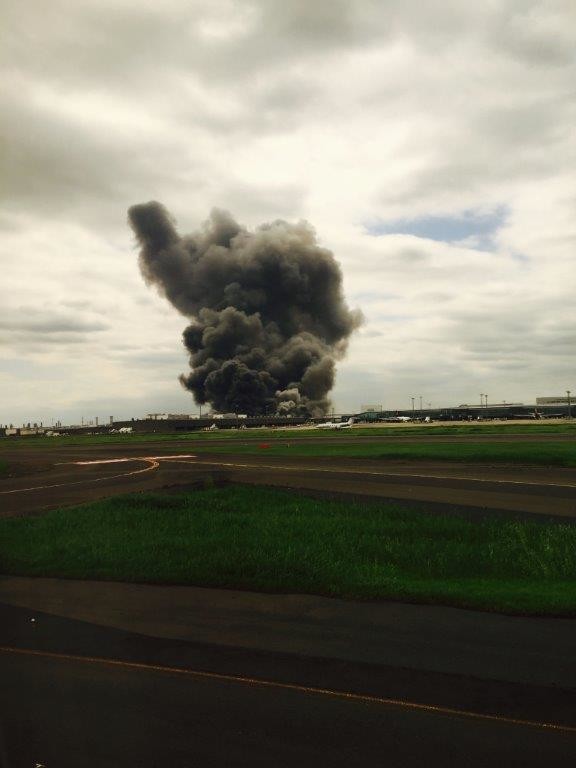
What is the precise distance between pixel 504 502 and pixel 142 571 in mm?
16842

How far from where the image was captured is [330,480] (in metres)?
36.3

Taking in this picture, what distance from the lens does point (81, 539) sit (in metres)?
20.1

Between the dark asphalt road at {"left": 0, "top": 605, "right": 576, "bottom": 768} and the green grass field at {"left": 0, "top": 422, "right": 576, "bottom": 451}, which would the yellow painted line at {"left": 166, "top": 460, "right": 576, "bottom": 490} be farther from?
the green grass field at {"left": 0, "top": 422, "right": 576, "bottom": 451}

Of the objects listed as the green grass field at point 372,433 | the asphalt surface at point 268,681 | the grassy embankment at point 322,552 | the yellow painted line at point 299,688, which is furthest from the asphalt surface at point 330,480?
the green grass field at point 372,433

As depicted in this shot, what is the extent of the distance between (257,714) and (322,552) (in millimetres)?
9612

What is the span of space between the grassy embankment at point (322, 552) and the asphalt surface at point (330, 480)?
4.70 metres

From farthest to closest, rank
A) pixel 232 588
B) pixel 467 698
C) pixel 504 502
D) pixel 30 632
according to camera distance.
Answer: pixel 504 502
pixel 232 588
pixel 30 632
pixel 467 698

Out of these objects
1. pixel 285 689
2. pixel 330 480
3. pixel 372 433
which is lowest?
pixel 285 689

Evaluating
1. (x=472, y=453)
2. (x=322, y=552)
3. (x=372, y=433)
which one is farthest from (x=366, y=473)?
(x=372, y=433)

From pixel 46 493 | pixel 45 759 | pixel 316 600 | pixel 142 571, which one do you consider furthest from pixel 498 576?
pixel 46 493

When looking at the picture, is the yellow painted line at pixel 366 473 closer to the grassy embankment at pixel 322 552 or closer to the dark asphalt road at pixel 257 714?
the grassy embankment at pixel 322 552

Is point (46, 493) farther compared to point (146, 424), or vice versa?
point (146, 424)

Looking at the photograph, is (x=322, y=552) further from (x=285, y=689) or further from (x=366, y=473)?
(x=366, y=473)

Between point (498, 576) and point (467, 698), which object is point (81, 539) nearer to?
point (498, 576)
